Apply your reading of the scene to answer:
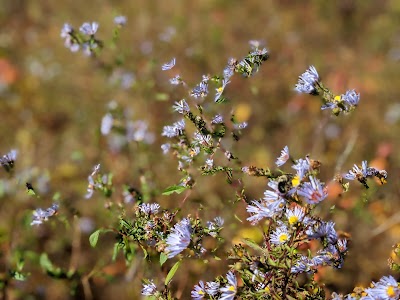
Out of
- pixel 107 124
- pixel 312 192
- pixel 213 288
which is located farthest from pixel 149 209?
pixel 107 124

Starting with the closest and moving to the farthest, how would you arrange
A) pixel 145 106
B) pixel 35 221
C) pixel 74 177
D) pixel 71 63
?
1. pixel 35 221
2. pixel 74 177
3. pixel 145 106
4. pixel 71 63

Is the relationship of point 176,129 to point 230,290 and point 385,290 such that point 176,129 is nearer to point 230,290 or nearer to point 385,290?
point 230,290

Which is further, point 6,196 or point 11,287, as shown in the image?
point 6,196

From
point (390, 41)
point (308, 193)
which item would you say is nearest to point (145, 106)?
point (390, 41)

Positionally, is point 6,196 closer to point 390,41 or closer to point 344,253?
point 344,253

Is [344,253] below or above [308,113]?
below

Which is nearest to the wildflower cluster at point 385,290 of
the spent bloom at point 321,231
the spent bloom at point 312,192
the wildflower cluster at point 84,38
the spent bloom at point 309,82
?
the spent bloom at point 321,231

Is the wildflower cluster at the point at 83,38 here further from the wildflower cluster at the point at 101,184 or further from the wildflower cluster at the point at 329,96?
the wildflower cluster at the point at 329,96
